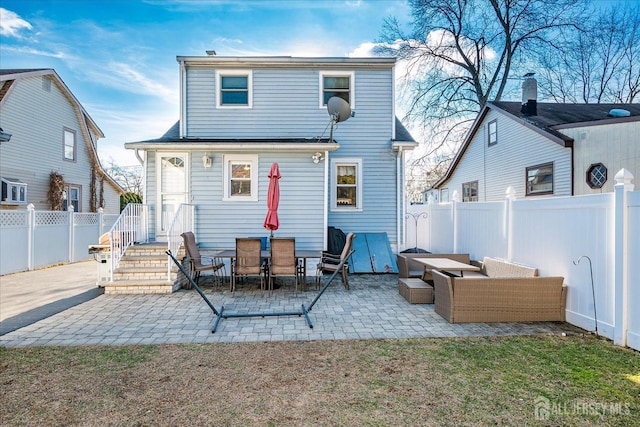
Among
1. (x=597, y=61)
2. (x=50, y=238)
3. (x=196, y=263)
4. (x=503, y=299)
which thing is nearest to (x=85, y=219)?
(x=50, y=238)

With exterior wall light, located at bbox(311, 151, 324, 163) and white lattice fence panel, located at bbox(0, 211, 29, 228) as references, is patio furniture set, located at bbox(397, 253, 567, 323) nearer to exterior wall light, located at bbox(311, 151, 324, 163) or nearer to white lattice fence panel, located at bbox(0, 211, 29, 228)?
exterior wall light, located at bbox(311, 151, 324, 163)

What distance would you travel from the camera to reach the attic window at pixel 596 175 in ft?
32.5

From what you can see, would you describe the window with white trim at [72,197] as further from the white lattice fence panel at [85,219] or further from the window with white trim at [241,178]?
the window with white trim at [241,178]

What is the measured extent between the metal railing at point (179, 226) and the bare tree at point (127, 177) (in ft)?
91.7

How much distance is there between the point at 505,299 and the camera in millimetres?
5125

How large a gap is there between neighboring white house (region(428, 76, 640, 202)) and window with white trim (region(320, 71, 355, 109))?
6.86 meters

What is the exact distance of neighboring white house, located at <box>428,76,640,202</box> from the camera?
9703mm

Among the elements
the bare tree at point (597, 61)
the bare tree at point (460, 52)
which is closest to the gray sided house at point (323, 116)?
the bare tree at point (460, 52)

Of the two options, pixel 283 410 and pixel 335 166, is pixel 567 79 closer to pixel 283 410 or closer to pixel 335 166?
pixel 335 166

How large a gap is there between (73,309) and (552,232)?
8.26m

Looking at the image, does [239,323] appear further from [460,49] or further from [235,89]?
[460,49]

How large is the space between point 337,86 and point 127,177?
3027cm

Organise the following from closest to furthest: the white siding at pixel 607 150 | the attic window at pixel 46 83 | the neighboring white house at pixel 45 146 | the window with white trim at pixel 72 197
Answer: the white siding at pixel 607 150, the neighboring white house at pixel 45 146, the attic window at pixel 46 83, the window with white trim at pixel 72 197

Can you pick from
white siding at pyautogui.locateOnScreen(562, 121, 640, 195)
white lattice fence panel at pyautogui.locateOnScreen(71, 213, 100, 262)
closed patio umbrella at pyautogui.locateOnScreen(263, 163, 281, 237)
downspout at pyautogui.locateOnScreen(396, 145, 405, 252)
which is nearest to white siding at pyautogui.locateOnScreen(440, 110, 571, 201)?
white siding at pyautogui.locateOnScreen(562, 121, 640, 195)
